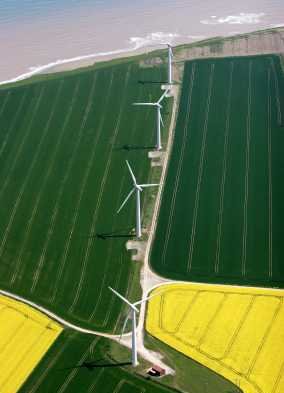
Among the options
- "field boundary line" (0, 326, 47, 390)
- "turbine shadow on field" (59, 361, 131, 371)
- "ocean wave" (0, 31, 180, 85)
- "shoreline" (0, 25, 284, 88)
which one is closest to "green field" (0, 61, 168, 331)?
"field boundary line" (0, 326, 47, 390)

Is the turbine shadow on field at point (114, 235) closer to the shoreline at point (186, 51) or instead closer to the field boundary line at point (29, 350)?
the field boundary line at point (29, 350)

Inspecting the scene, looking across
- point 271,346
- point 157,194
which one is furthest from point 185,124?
point 271,346

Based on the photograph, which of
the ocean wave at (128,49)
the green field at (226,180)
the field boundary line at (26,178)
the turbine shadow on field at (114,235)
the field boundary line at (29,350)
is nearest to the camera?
the field boundary line at (29,350)

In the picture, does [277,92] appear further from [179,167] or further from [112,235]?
[112,235]

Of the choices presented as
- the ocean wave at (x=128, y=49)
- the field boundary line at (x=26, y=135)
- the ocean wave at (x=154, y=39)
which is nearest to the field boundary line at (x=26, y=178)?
the field boundary line at (x=26, y=135)

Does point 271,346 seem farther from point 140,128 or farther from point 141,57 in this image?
point 141,57

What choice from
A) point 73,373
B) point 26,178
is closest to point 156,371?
point 73,373
